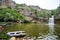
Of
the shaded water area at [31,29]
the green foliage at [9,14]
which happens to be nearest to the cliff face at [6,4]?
the green foliage at [9,14]

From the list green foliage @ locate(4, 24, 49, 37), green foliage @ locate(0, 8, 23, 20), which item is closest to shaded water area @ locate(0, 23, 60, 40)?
green foliage @ locate(4, 24, 49, 37)

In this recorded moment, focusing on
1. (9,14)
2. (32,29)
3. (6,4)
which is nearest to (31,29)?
(32,29)

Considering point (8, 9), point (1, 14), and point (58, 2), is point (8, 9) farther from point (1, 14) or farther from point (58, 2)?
point (58, 2)

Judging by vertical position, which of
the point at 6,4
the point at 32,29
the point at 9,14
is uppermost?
the point at 6,4

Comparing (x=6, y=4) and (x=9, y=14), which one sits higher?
(x=6, y=4)

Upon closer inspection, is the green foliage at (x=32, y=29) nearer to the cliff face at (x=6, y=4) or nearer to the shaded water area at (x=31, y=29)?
the shaded water area at (x=31, y=29)

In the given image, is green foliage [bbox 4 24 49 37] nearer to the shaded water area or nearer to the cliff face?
the shaded water area

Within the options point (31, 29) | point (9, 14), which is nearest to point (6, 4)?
point (9, 14)

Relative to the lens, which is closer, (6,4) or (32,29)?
(32,29)

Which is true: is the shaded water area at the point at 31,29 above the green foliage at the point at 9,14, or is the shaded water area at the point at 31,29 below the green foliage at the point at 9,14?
below

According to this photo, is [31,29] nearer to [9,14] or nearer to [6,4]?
[9,14]

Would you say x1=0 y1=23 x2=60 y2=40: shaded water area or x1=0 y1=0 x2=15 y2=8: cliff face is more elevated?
x1=0 y1=0 x2=15 y2=8: cliff face

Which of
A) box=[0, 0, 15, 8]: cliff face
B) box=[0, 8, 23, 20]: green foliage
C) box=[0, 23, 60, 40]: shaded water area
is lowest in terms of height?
box=[0, 23, 60, 40]: shaded water area

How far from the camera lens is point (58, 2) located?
3.17 m
